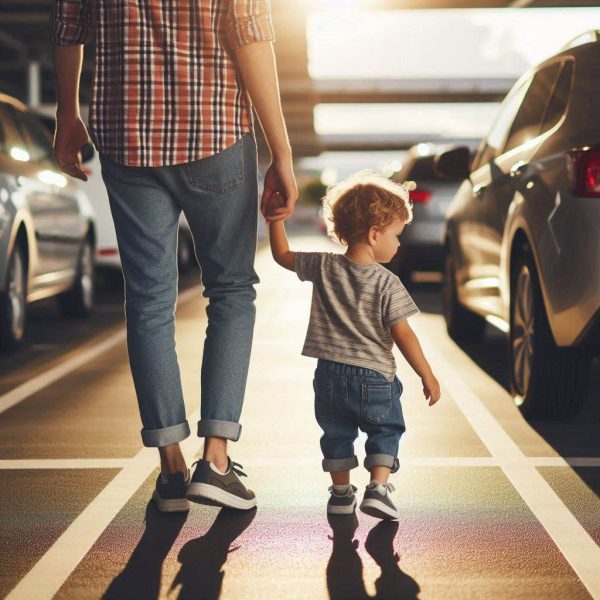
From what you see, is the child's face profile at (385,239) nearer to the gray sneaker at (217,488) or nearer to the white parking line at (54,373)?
the gray sneaker at (217,488)

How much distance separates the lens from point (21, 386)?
25.7 ft

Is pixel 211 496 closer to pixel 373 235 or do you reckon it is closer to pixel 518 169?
pixel 373 235

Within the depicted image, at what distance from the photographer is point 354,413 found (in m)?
4.50

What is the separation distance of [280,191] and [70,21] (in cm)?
94

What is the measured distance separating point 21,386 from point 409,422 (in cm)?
253

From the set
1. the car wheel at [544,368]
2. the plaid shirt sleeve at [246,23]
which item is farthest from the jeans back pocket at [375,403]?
the car wheel at [544,368]

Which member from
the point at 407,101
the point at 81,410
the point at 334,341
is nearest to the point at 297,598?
the point at 334,341

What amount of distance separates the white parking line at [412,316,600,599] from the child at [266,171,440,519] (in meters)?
0.56

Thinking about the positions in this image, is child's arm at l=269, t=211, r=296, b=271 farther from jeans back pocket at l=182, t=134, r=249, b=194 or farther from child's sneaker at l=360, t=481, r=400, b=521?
child's sneaker at l=360, t=481, r=400, b=521

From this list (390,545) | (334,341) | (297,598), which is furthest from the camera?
(334,341)

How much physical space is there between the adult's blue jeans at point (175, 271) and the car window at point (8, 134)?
4901mm

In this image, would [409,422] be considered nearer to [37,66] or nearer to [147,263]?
[147,263]

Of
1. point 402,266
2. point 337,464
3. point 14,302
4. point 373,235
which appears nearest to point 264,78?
point 373,235

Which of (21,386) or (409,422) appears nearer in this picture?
(409,422)
